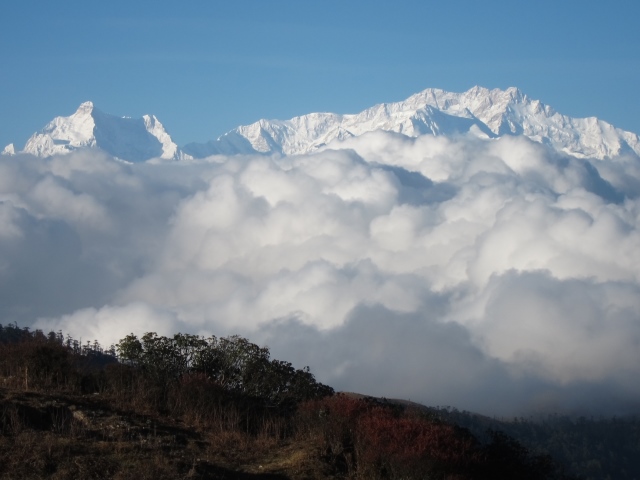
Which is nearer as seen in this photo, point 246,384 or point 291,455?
point 291,455

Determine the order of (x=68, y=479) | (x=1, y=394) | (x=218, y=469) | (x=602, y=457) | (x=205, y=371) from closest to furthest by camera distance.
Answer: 1. (x=68, y=479)
2. (x=218, y=469)
3. (x=1, y=394)
4. (x=205, y=371)
5. (x=602, y=457)

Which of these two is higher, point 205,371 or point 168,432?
point 205,371

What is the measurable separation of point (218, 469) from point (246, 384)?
28.0 feet

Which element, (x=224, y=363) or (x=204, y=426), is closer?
(x=204, y=426)

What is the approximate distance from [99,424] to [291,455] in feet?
14.4

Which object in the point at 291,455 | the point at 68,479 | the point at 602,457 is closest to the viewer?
the point at 68,479

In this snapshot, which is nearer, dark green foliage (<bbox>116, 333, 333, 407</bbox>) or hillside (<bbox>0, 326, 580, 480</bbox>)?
hillside (<bbox>0, 326, 580, 480</bbox>)

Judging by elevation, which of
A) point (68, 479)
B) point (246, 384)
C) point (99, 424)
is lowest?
point (68, 479)

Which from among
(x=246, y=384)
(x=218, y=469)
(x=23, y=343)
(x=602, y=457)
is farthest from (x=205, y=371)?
(x=602, y=457)

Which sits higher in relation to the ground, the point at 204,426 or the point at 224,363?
the point at 224,363

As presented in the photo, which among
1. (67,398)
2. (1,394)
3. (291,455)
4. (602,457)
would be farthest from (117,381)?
(602,457)

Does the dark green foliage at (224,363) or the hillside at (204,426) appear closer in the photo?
the hillside at (204,426)

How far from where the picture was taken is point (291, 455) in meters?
19.5

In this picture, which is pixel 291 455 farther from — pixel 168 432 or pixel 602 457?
pixel 602 457
